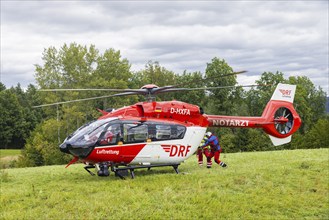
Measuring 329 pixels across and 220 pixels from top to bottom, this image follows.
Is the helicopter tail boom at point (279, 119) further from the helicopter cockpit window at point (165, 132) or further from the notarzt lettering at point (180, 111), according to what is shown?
the helicopter cockpit window at point (165, 132)

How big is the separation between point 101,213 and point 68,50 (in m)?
41.7

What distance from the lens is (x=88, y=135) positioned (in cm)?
1291

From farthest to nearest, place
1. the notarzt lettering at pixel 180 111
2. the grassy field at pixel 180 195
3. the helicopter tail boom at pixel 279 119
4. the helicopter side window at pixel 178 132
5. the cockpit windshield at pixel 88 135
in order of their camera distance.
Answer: the helicopter tail boom at pixel 279 119
the notarzt lettering at pixel 180 111
the helicopter side window at pixel 178 132
the cockpit windshield at pixel 88 135
the grassy field at pixel 180 195

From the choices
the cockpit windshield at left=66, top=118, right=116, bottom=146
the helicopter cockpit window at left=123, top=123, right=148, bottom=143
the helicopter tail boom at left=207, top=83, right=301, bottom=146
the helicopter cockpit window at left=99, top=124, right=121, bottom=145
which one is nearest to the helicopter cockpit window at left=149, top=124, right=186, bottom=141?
the helicopter cockpit window at left=123, top=123, right=148, bottom=143

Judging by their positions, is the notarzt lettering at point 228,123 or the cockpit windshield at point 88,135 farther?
the notarzt lettering at point 228,123

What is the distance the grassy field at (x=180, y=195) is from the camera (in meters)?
9.98

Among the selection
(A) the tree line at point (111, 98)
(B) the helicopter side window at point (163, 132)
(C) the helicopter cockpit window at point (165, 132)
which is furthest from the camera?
(A) the tree line at point (111, 98)

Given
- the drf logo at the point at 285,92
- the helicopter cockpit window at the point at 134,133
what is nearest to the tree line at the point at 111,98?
the drf logo at the point at 285,92

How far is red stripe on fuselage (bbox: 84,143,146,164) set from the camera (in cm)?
1295

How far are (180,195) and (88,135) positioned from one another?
13.1ft

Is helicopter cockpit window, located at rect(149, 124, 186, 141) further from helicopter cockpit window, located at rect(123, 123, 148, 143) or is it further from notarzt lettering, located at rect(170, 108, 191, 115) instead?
notarzt lettering, located at rect(170, 108, 191, 115)

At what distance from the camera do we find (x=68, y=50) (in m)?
48.6

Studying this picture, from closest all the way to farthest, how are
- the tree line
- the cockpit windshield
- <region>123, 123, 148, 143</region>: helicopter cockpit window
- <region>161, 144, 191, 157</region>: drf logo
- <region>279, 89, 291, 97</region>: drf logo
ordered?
the cockpit windshield → <region>123, 123, 148, 143</region>: helicopter cockpit window → <region>161, 144, 191, 157</region>: drf logo → <region>279, 89, 291, 97</region>: drf logo → the tree line

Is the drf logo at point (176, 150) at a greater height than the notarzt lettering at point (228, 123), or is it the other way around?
the notarzt lettering at point (228, 123)
